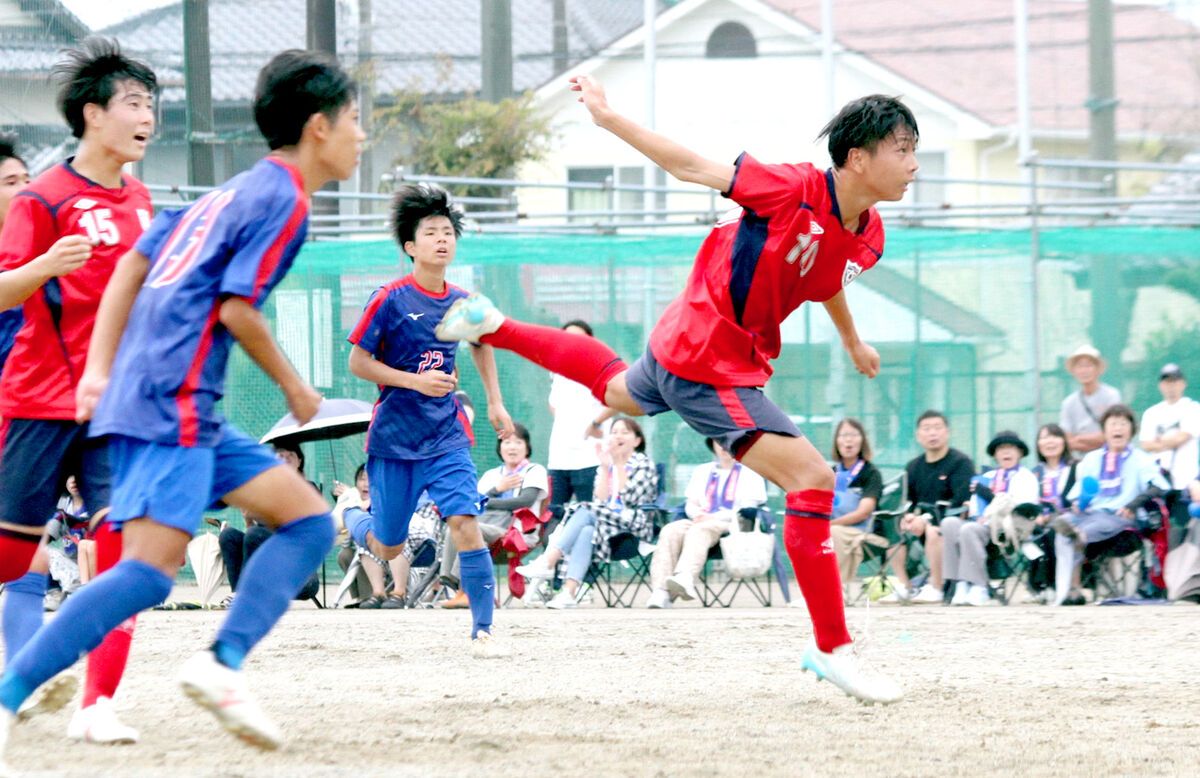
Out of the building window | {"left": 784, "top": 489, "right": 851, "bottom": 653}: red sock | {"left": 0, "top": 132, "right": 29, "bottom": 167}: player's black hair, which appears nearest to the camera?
{"left": 784, "top": 489, "right": 851, "bottom": 653}: red sock

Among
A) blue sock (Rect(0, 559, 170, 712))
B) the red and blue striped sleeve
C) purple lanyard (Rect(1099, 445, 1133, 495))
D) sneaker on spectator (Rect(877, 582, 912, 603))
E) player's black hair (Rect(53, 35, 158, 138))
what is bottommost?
sneaker on spectator (Rect(877, 582, 912, 603))

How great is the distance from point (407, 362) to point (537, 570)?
4.02 m

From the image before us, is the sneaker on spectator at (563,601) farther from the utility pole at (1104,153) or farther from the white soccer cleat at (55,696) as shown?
the white soccer cleat at (55,696)

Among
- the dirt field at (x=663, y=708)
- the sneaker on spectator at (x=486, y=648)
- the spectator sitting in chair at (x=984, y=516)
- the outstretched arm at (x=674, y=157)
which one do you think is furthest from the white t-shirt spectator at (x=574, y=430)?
the outstretched arm at (x=674, y=157)

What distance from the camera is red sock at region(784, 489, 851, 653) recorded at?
4.88m

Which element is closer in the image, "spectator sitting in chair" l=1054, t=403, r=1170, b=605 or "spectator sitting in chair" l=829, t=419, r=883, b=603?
"spectator sitting in chair" l=1054, t=403, r=1170, b=605

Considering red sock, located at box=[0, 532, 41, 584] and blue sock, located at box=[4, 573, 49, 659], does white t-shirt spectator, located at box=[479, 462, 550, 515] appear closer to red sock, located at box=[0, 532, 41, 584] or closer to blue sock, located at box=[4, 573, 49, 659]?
blue sock, located at box=[4, 573, 49, 659]

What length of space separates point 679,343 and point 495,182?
6898mm

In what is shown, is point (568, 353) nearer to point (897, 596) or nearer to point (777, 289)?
point (777, 289)

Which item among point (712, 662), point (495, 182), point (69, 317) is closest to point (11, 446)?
point (69, 317)

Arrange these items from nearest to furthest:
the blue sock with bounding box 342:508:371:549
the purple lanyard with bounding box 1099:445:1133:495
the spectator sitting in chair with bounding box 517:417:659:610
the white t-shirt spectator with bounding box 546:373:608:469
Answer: the blue sock with bounding box 342:508:371:549, the purple lanyard with bounding box 1099:445:1133:495, the spectator sitting in chair with bounding box 517:417:659:610, the white t-shirt spectator with bounding box 546:373:608:469

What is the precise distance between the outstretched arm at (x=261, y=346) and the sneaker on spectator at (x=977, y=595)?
7.32 metres

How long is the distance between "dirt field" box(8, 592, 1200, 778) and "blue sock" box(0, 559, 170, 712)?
272mm

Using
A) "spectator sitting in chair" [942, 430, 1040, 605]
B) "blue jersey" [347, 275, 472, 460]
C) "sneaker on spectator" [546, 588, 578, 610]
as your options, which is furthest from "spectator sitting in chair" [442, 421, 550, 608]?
"blue jersey" [347, 275, 472, 460]
